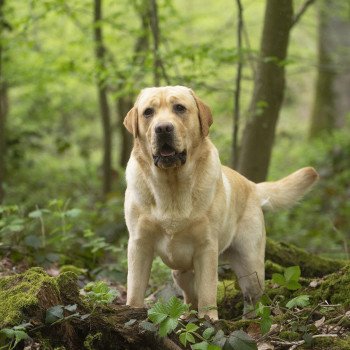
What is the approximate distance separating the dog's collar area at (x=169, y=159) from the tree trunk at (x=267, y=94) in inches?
121

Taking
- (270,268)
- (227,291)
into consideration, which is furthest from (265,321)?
(270,268)

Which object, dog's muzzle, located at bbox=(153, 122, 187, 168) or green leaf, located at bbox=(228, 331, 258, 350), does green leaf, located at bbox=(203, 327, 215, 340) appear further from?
dog's muzzle, located at bbox=(153, 122, 187, 168)

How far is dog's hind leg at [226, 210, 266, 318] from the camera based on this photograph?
4.99 meters

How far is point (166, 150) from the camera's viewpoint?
13.7 ft

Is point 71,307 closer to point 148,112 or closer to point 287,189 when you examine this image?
point 148,112

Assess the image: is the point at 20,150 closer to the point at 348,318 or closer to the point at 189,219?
the point at 189,219

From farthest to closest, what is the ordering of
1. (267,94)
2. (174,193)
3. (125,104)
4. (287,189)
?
1. (125,104)
2. (267,94)
3. (287,189)
4. (174,193)

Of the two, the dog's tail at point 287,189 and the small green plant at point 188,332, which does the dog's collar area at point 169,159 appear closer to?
the small green plant at point 188,332

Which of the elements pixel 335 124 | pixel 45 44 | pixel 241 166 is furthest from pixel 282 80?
pixel 335 124

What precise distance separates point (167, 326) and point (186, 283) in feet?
6.11

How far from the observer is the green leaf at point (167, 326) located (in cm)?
312

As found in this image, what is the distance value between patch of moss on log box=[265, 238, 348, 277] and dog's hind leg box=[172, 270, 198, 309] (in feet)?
4.23

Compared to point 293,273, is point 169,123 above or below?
above

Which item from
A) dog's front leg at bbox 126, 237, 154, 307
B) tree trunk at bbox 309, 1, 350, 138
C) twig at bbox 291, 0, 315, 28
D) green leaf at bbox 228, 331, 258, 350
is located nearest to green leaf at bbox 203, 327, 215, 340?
green leaf at bbox 228, 331, 258, 350
